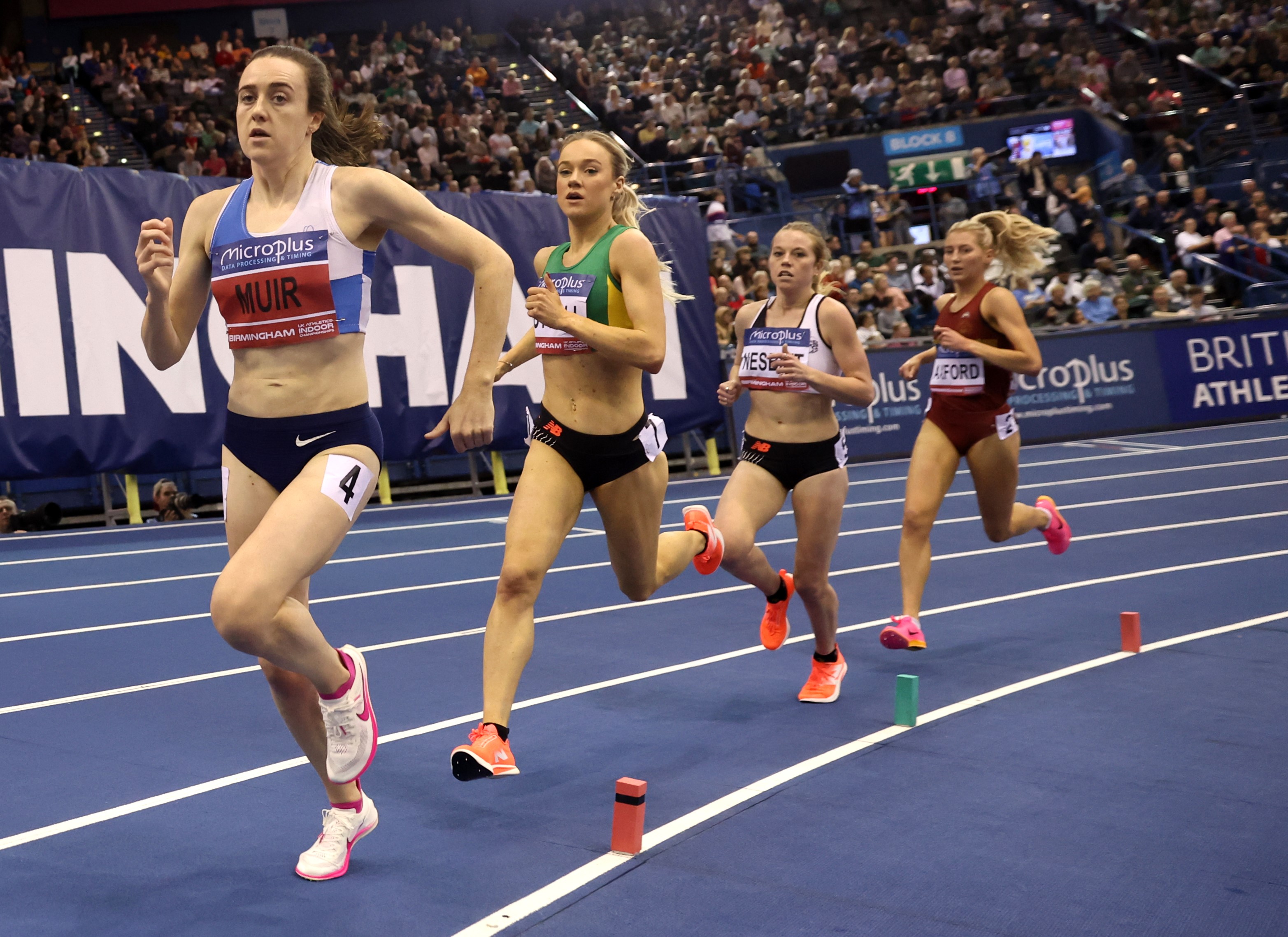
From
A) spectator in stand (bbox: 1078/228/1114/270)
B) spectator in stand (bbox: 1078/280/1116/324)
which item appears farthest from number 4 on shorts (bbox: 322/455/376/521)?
spectator in stand (bbox: 1078/228/1114/270)

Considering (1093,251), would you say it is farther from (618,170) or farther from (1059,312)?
(618,170)

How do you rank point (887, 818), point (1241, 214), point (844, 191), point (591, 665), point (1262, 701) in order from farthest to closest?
point (844, 191), point (1241, 214), point (591, 665), point (1262, 701), point (887, 818)

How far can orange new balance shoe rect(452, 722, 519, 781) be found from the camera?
12.8 ft

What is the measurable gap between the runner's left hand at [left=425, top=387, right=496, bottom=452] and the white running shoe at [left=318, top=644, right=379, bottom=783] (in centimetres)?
74

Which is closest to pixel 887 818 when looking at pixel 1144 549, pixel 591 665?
pixel 591 665

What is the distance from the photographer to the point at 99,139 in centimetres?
2080

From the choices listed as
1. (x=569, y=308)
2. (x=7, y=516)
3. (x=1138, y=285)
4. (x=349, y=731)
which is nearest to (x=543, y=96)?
(x=1138, y=285)

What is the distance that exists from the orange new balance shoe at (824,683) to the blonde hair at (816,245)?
5.92ft

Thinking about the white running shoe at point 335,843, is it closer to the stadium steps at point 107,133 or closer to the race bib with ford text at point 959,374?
the race bib with ford text at point 959,374

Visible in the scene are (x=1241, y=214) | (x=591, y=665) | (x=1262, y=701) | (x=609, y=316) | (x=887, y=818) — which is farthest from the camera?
(x=1241, y=214)

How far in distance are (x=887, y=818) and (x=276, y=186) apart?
2.69 m

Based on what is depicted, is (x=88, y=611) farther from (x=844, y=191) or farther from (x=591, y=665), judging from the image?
(x=844, y=191)

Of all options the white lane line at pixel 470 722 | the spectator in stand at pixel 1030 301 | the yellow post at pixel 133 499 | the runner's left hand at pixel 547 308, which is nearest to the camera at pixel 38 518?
the yellow post at pixel 133 499

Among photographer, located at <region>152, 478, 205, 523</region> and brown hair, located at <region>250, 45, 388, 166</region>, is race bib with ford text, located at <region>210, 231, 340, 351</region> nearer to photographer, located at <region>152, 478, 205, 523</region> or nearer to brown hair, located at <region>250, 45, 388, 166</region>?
brown hair, located at <region>250, 45, 388, 166</region>
